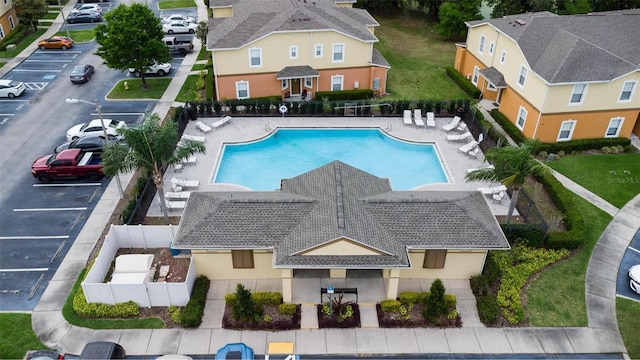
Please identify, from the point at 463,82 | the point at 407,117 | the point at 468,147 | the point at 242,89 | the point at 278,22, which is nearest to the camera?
the point at 468,147

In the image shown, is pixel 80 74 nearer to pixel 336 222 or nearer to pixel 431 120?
pixel 431 120

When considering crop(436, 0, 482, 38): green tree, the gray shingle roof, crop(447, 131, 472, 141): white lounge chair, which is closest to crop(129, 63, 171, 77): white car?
crop(447, 131, 472, 141): white lounge chair

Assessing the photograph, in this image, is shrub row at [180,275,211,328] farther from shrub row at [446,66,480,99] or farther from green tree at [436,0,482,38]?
green tree at [436,0,482,38]

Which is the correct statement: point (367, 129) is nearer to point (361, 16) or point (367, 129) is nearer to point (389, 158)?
point (389, 158)

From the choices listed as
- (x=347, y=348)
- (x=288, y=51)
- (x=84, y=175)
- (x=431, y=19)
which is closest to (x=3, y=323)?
(x=84, y=175)

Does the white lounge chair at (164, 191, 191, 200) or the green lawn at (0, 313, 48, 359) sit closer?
the green lawn at (0, 313, 48, 359)

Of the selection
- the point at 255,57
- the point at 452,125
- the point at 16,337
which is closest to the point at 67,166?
the point at 16,337
